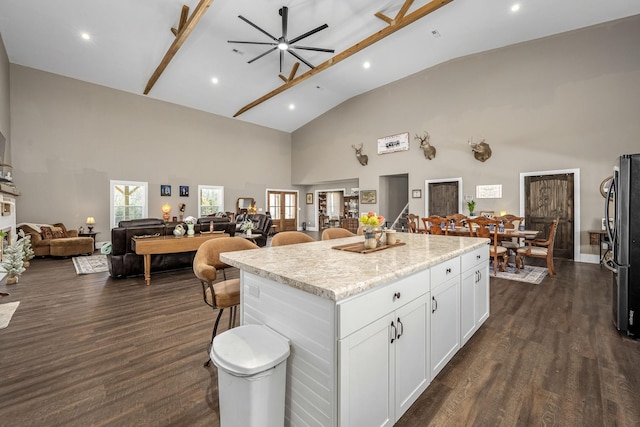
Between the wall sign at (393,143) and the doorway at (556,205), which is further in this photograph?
the wall sign at (393,143)

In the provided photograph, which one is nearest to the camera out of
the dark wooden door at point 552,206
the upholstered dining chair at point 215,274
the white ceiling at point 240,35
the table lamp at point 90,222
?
the upholstered dining chair at point 215,274

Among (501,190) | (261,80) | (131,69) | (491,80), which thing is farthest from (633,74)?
(131,69)

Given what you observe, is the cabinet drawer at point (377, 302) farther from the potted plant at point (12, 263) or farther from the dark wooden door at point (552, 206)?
the dark wooden door at point (552, 206)

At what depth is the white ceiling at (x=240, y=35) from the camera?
5.44 meters

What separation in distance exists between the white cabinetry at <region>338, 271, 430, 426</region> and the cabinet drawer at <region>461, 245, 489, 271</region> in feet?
2.42

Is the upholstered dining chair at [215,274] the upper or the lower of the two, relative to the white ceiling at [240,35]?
lower

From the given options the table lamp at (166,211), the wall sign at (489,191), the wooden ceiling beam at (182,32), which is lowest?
the table lamp at (166,211)

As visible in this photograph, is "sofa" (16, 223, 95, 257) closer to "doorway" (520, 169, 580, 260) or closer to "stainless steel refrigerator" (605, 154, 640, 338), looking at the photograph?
"stainless steel refrigerator" (605, 154, 640, 338)

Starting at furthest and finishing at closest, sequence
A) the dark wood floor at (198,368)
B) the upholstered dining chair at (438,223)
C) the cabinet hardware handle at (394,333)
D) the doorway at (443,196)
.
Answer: the doorway at (443,196)
the upholstered dining chair at (438,223)
the dark wood floor at (198,368)
the cabinet hardware handle at (394,333)

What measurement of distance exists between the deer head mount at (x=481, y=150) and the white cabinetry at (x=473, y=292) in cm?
542

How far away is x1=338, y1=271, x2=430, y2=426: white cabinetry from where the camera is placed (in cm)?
116

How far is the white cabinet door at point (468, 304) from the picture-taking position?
221 centimetres

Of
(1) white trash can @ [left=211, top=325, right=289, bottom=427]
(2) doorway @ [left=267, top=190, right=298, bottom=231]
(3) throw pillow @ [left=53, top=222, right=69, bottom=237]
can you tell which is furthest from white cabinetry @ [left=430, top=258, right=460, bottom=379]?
(2) doorway @ [left=267, top=190, right=298, bottom=231]

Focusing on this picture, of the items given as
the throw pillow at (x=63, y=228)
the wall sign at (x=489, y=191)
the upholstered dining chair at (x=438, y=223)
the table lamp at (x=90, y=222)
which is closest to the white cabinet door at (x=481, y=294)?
the upholstered dining chair at (x=438, y=223)
